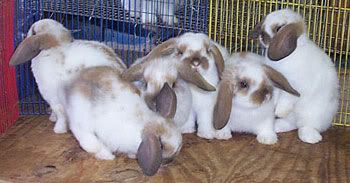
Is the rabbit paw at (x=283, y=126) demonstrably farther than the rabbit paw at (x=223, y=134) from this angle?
Yes

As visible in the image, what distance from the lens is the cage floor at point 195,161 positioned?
6.54 feet

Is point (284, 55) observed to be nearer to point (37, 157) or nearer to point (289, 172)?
point (289, 172)

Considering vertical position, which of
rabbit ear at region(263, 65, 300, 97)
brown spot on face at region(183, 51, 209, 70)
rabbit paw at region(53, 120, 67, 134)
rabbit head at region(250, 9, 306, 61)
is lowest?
rabbit paw at region(53, 120, 67, 134)

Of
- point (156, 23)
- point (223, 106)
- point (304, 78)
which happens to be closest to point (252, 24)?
point (156, 23)

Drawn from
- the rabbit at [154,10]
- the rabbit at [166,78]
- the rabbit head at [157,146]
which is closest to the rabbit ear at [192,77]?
the rabbit at [166,78]

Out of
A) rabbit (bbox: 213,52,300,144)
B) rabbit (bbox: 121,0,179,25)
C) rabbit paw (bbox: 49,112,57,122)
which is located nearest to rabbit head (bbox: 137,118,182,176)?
rabbit (bbox: 213,52,300,144)

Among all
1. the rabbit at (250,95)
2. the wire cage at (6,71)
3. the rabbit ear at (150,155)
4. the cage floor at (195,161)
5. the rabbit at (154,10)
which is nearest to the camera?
the rabbit ear at (150,155)

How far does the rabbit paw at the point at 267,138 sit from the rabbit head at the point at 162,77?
12.0 inches

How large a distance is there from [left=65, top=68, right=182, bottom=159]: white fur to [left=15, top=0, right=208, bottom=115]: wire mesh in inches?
23.0

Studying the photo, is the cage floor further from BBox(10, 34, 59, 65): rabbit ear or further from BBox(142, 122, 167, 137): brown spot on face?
BBox(10, 34, 59, 65): rabbit ear

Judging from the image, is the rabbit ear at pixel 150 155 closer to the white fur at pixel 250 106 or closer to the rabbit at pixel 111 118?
the rabbit at pixel 111 118

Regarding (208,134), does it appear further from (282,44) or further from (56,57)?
(56,57)

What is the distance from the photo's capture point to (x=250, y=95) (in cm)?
227

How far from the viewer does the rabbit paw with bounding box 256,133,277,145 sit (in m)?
2.34
